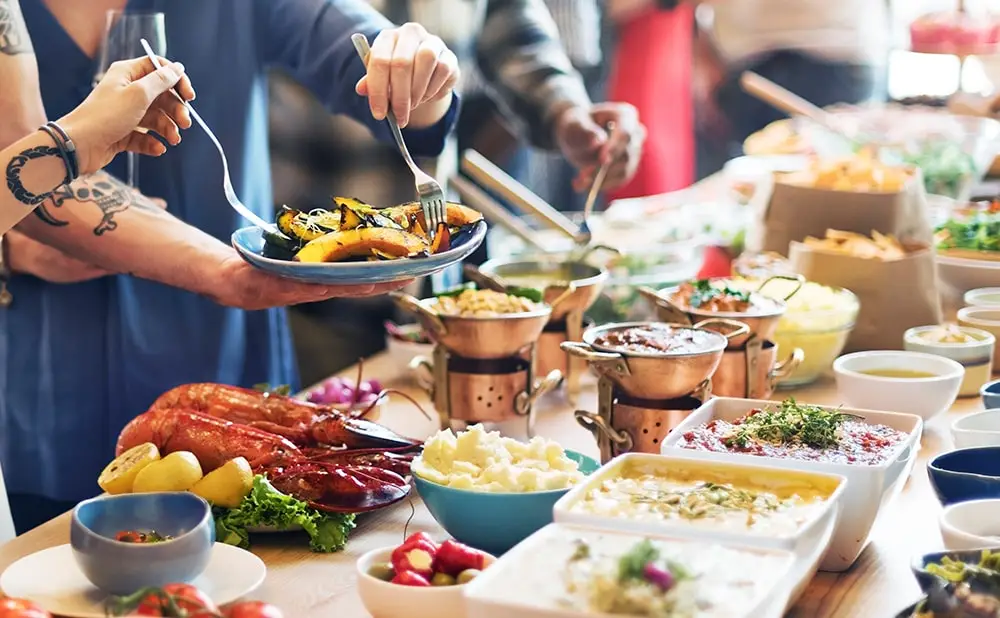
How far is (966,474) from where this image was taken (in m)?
1.78

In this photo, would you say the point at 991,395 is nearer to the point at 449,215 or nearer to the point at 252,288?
the point at 449,215

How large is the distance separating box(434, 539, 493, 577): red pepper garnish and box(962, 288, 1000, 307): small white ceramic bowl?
74.5 inches

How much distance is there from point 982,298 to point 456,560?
196cm

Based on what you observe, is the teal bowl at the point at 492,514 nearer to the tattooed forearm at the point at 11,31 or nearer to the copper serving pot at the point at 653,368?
the copper serving pot at the point at 653,368

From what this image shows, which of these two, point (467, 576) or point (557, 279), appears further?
point (557, 279)

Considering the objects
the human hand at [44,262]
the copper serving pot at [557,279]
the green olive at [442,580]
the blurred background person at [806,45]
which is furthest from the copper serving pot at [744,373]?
the blurred background person at [806,45]

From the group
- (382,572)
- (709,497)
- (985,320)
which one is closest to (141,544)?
(382,572)

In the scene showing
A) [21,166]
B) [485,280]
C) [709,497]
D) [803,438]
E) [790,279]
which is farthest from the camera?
[790,279]

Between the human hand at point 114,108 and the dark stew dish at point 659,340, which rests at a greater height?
the human hand at point 114,108

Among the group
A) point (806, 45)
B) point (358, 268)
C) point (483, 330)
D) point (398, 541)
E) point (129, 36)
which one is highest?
point (129, 36)

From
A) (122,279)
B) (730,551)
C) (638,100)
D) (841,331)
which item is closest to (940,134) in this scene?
(841,331)

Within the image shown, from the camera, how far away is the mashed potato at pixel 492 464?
1.81 meters

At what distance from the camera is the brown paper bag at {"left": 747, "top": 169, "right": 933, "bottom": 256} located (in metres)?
3.11

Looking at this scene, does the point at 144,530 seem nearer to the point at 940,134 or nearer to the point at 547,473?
the point at 547,473
